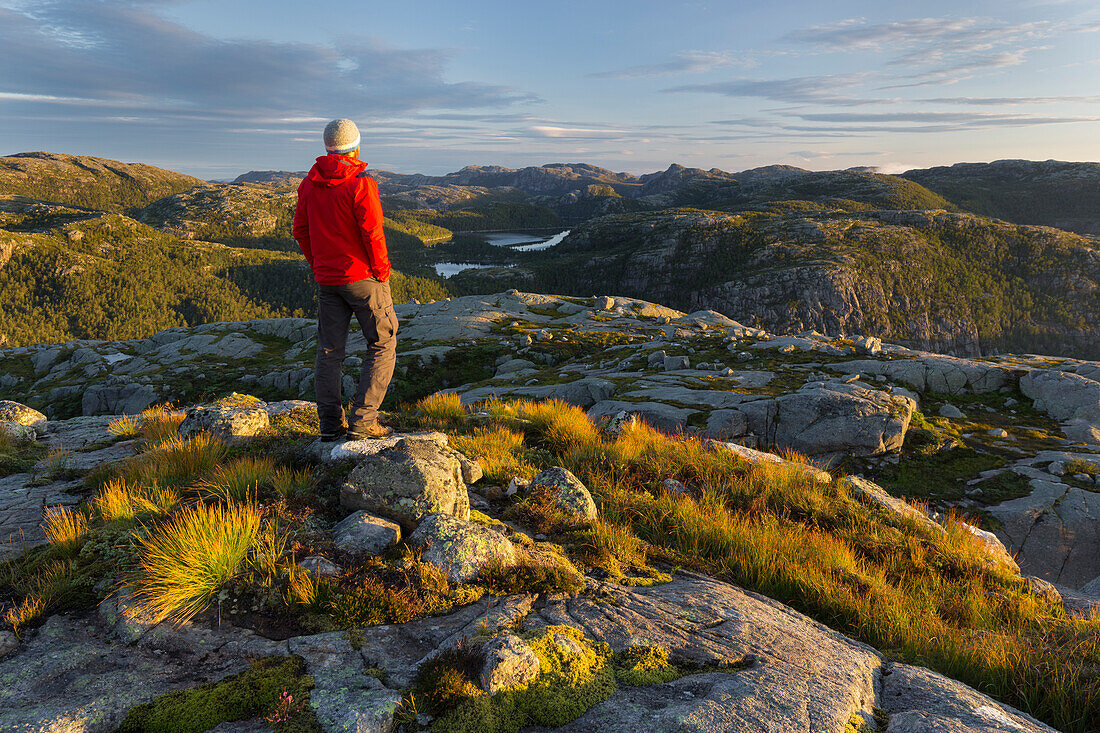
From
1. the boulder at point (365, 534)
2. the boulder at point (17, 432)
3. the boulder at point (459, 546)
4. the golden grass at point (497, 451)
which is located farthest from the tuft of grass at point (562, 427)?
the boulder at point (17, 432)

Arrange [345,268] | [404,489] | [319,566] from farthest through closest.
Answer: [345,268]
[404,489]
[319,566]

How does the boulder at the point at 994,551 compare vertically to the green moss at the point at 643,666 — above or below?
below

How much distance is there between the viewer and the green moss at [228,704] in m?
3.09

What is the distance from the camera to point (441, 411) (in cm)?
1248

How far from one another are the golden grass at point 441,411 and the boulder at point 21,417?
369 inches

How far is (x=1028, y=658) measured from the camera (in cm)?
448

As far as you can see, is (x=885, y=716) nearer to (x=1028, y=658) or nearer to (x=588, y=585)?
(x=1028, y=658)

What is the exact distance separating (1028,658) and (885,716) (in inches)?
86.4

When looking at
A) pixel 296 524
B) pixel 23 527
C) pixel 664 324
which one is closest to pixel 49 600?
pixel 296 524

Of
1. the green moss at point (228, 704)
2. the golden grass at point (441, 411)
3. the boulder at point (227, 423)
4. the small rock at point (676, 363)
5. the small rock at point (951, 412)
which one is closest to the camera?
the green moss at point (228, 704)

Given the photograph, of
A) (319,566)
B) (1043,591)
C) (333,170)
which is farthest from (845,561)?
(333,170)

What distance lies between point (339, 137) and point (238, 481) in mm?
5467

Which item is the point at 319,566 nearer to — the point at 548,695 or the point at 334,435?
the point at 548,695

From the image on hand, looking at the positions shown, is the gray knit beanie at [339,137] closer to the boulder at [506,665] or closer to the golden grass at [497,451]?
the golden grass at [497,451]
